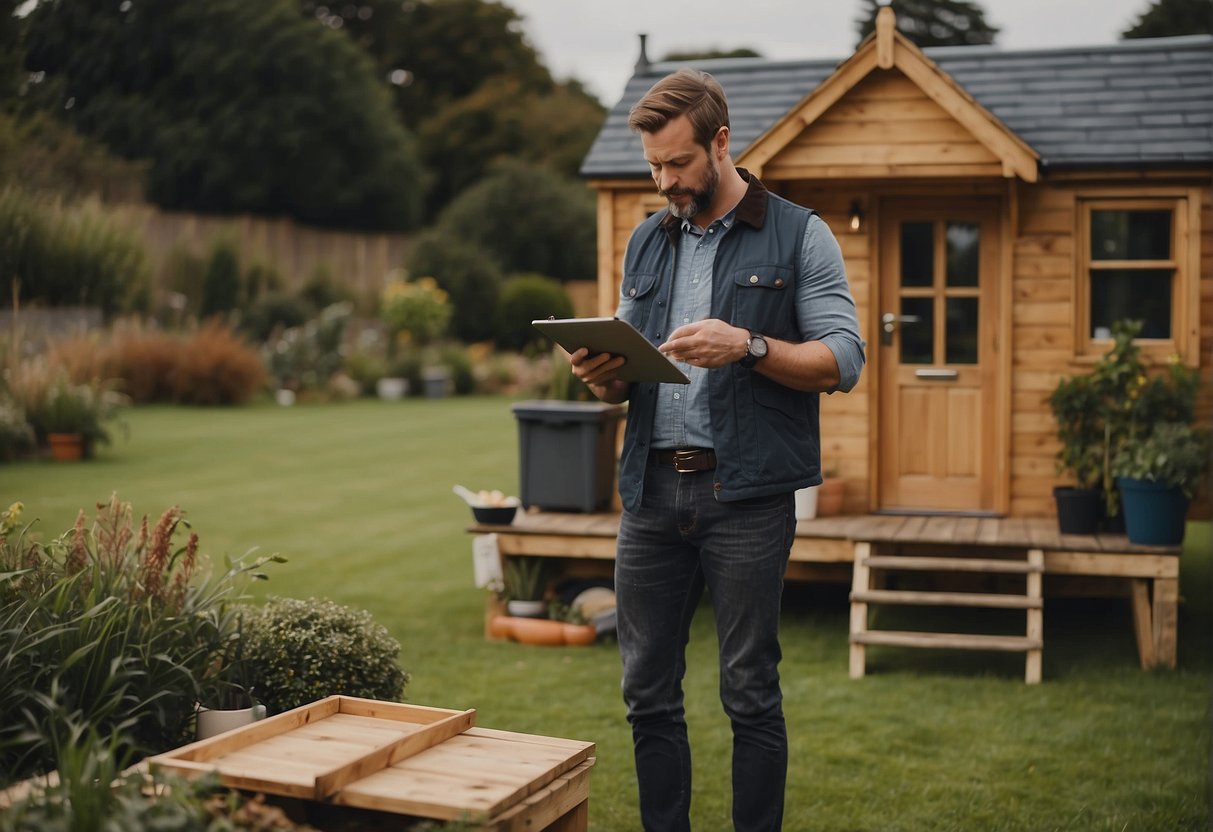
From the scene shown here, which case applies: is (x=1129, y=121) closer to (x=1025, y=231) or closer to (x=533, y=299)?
(x=1025, y=231)

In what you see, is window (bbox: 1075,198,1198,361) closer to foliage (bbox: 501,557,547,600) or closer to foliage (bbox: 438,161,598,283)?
foliage (bbox: 501,557,547,600)

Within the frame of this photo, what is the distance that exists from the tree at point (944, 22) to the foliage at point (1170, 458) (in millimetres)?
18661

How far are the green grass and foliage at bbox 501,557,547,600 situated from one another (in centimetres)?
30

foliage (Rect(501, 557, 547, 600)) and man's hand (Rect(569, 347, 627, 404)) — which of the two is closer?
man's hand (Rect(569, 347, 627, 404))

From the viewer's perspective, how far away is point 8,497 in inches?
410

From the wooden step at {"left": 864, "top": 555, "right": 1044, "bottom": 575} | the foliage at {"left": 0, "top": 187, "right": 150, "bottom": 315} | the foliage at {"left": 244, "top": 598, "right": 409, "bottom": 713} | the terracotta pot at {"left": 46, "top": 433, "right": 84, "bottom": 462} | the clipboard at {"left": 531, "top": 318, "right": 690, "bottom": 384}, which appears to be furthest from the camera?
the terracotta pot at {"left": 46, "top": 433, "right": 84, "bottom": 462}

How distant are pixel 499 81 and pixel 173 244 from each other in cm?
1864

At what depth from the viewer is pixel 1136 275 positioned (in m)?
7.48

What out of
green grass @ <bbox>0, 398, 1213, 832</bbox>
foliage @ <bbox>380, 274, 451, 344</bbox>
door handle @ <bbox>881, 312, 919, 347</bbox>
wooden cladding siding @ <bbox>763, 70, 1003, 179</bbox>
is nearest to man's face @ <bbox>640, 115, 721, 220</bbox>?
green grass @ <bbox>0, 398, 1213, 832</bbox>

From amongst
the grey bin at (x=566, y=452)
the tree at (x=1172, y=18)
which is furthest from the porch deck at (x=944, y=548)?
the tree at (x=1172, y=18)

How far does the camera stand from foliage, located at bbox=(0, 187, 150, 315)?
7.84 m

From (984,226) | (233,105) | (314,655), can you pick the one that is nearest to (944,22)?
(233,105)

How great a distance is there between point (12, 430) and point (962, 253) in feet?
28.8

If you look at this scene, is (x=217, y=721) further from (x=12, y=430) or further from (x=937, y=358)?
(x=12, y=430)
